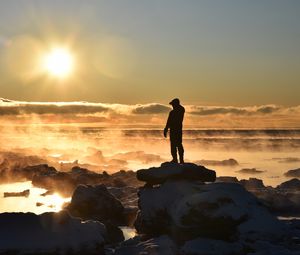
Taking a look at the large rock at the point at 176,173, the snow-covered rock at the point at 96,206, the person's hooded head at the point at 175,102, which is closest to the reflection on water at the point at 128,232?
the snow-covered rock at the point at 96,206

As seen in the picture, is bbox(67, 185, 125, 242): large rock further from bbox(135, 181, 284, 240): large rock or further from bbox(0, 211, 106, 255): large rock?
bbox(0, 211, 106, 255): large rock

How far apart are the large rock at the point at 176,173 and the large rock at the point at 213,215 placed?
528mm

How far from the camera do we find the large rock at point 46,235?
17.7 m

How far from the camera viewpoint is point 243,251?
64.1 ft

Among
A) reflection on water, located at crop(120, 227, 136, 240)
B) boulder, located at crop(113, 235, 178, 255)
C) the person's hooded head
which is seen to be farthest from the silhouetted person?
reflection on water, located at crop(120, 227, 136, 240)

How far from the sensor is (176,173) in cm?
2427

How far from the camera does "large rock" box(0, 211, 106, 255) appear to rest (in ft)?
58.2

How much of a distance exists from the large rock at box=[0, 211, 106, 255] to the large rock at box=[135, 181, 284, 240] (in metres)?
4.35

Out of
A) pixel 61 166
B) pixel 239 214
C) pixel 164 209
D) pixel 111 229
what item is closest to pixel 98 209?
pixel 111 229

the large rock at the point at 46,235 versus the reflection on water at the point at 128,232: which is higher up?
the reflection on water at the point at 128,232

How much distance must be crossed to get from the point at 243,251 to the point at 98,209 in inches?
511

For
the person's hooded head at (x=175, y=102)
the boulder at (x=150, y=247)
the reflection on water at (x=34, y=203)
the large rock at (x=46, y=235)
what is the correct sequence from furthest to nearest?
the reflection on water at (x=34, y=203), the person's hooded head at (x=175, y=102), the boulder at (x=150, y=247), the large rock at (x=46, y=235)

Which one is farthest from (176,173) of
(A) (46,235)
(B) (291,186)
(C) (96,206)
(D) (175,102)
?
(B) (291,186)

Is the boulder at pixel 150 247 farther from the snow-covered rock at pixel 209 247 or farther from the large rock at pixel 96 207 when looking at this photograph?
the large rock at pixel 96 207
